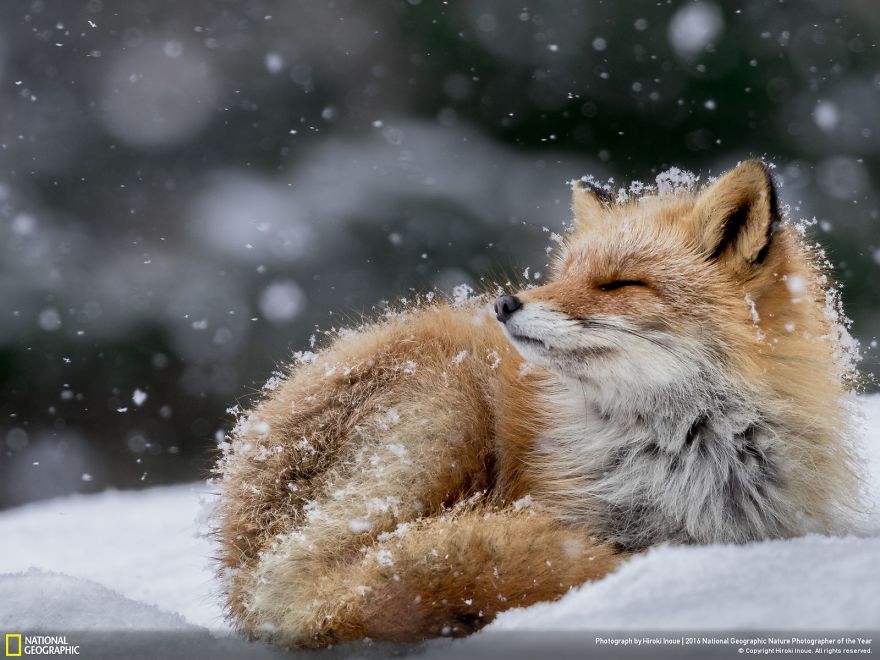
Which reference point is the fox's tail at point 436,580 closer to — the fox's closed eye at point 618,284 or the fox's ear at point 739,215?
the fox's closed eye at point 618,284

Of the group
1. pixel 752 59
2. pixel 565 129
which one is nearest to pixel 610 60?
pixel 565 129

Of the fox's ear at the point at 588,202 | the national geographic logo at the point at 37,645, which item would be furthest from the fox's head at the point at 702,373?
the national geographic logo at the point at 37,645

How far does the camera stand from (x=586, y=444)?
65.7 inches

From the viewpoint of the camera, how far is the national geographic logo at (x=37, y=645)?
1462 millimetres

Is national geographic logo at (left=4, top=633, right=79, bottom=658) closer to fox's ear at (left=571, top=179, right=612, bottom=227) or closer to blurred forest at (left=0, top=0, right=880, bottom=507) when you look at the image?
fox's ear at (left=571, top=179, right=612, bottom=227)

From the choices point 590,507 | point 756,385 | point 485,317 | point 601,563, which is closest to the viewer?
point 601,563

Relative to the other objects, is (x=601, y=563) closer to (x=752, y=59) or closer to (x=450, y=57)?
(x=752, y=59)

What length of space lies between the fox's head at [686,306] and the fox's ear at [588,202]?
302 mm

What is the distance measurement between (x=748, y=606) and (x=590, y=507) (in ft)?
2.01

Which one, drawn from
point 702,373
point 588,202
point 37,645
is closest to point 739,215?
point 702,373

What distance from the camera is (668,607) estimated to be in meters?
1.08

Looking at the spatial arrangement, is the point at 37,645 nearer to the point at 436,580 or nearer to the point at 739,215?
the point at 436,580

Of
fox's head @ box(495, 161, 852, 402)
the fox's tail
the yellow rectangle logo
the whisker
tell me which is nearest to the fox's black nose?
fox's head @ box(495, 161, 852, 402)

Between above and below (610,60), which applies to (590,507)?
below
